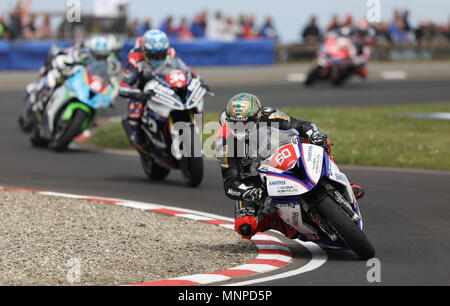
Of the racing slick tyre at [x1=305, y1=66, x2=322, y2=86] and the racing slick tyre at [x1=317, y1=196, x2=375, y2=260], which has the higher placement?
the racing slick tyre at [x1=317, y1=196, x2=375, y2=260]

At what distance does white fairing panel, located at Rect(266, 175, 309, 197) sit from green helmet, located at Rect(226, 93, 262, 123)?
2.13 feet

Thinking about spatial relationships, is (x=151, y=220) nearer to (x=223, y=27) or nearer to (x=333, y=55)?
(x=333, y=55)

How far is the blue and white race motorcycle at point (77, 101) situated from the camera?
54.0 feet

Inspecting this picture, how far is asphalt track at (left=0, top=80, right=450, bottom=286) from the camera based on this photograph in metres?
8.19

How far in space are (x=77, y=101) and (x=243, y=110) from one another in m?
7.86

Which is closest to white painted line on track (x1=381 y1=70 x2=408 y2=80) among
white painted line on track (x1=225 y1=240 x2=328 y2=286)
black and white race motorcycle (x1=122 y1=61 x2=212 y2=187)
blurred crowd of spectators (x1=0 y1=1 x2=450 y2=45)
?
blurred crowd of spectators (x1=0 y1=1 x2=450 y2=45)

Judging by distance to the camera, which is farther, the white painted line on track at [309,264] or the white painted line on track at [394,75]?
the white painted line on track at [394,75]

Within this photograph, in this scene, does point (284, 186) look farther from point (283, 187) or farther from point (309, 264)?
point (309, 264)

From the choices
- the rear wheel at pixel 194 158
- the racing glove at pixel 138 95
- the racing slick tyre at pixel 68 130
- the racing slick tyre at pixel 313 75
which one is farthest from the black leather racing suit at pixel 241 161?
the racing slick tyre at pixel 313 75

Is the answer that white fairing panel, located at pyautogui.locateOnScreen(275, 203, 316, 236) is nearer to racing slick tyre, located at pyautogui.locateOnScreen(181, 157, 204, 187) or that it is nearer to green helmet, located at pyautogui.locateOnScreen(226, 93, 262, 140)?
green helmet, located at pyautogui.locateOnScreen(226, 93, 262, 140)

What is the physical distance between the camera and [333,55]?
95.9 feet

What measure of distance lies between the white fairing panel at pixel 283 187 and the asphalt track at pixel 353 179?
1.98ft

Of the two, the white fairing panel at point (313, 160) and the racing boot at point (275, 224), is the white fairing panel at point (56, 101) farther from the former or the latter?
the white fairing panel at point (313, 160)
